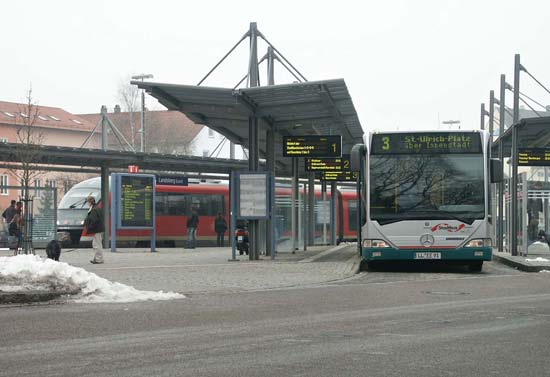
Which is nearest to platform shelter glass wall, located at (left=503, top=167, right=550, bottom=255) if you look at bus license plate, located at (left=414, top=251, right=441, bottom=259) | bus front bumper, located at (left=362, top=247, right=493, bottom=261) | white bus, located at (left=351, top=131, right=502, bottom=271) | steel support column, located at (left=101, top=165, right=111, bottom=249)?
white bus, located at (left=351, top=131, right=502, bottom=271)

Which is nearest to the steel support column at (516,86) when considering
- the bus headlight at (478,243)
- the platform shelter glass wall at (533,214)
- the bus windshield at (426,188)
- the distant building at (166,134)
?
the platform shelter glass wall at (533,214)

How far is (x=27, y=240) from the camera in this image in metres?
22.8

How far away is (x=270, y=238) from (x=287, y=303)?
12272 millimetres

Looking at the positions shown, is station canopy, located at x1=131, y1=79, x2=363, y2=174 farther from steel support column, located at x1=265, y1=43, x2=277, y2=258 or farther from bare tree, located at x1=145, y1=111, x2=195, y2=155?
bare tree, located at x1=145, y1=111, x2=195, y2=155

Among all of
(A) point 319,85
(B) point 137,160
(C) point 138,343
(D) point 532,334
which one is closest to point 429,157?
(A) point 319,85

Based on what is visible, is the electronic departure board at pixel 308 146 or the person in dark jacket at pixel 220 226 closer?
the electronic departure board at pixel 308 146

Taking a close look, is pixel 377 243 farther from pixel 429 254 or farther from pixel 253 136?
pixel 253 136

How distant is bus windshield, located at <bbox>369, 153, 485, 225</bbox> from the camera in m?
20.7

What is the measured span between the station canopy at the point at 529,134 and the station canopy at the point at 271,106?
4414 mm

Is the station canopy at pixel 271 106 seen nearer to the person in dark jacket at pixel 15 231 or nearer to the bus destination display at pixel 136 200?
the bus destination display at pixel 136 200

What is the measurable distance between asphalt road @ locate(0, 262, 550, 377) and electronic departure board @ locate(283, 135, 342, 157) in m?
11.4

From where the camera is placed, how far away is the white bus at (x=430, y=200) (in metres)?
20.6

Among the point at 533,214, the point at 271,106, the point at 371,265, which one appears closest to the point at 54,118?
the point at 533,214

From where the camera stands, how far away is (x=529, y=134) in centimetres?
2952
